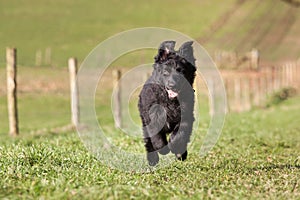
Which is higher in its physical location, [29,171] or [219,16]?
[219,16]

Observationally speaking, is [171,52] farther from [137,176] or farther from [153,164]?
[137,176]

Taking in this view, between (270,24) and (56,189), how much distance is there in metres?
71.5

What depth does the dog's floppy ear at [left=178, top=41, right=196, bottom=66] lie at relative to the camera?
398 inches

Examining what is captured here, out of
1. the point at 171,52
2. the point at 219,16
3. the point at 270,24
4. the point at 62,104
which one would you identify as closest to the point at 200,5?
the point at 219,16

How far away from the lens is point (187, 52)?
10188mm

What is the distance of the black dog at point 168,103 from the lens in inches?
391

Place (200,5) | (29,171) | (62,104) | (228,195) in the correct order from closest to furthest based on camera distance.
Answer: (228,195)
(29,171)
(62,104)
(200,5)

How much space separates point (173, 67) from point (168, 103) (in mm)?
572

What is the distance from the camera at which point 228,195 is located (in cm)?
684

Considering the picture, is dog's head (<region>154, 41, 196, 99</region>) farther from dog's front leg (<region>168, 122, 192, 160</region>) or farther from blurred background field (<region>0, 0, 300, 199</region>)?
blurred background field (<region>0, 0, 300, 199</region>)

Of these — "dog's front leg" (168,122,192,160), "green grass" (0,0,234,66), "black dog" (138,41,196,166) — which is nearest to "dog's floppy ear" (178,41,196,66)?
"black dog" (138,41,196,166)

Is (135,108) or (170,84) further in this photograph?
(135,108)

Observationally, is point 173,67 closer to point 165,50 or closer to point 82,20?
point 165,50

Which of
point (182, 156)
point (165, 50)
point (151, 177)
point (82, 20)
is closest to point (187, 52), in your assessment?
point (165, 50)
